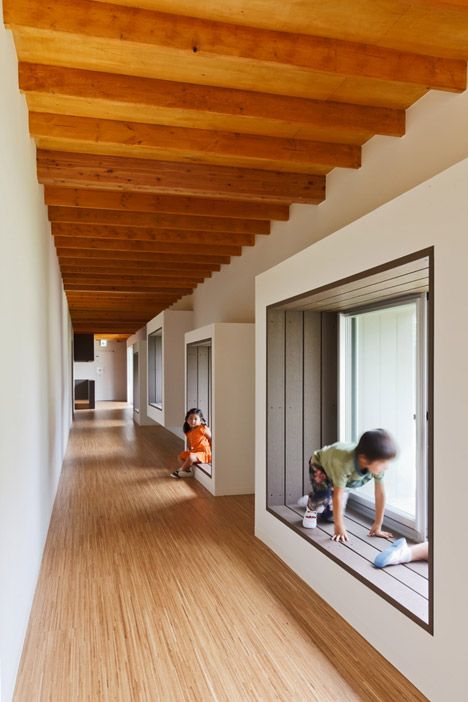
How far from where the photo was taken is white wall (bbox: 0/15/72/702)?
234cm

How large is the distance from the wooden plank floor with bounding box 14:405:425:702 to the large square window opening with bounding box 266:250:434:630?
1.53ft

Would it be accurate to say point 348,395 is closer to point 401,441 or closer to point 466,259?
point 401,441

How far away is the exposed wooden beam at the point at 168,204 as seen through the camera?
5.31 m

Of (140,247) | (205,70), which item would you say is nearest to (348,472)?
(205,70)

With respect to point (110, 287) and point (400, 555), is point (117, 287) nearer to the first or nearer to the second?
point (110, 287)

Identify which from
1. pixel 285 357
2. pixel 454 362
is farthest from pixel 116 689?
pixel 285 357

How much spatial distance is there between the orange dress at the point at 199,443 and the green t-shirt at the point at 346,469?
3755 millimetres

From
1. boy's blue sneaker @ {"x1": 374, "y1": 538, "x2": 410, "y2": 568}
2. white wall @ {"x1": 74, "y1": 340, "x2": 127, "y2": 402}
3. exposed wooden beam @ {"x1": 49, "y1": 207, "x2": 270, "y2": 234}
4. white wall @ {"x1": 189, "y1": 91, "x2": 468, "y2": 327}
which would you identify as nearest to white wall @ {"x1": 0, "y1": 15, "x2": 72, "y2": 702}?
exposed wooden beam @ {"x1": 49, "y1": 207, "x2": 270, "y2": 234}

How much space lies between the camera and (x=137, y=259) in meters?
7.94

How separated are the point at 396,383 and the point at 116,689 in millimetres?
2835

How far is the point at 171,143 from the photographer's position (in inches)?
156

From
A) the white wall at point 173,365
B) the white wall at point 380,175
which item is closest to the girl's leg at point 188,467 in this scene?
the white wall at point 380,175

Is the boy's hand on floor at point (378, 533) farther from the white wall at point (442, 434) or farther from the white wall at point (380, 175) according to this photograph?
the white wall at point (380, 175)

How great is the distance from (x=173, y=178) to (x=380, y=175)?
173 cm
